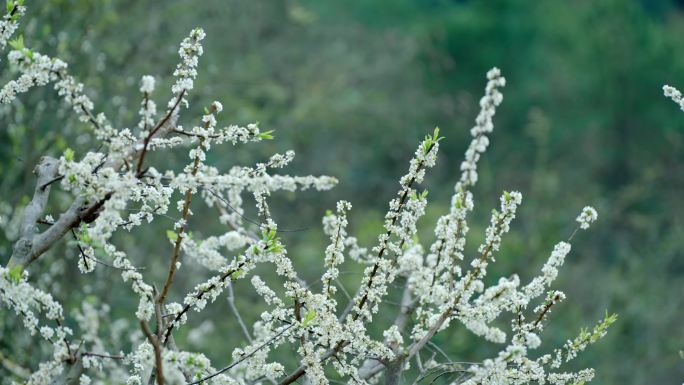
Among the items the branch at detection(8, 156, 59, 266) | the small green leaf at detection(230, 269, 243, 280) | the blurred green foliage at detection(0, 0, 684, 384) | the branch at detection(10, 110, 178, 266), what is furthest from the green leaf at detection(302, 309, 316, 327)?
the blurred green foliage at detection(0, 0, 684, 384)

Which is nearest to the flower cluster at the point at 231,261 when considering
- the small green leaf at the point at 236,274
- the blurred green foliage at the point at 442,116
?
the small green leaf at the point at 236,274

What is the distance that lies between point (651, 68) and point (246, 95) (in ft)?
40.7

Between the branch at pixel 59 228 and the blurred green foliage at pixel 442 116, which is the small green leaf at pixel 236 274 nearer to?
the branch at pixel 59 228

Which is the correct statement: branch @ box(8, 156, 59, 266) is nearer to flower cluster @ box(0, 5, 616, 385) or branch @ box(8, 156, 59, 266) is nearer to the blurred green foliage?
flower cluster @ box(0, 5, 616, 385)

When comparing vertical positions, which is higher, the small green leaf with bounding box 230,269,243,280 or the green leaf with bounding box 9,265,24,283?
the small green leaf with bounding box 230,269,243,280

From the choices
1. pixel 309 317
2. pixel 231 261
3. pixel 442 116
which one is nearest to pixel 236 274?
pixel 231 261

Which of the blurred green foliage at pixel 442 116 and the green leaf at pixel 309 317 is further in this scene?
the blurred green foliage at pixel 442 116

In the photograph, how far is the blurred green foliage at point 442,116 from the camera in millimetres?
9477

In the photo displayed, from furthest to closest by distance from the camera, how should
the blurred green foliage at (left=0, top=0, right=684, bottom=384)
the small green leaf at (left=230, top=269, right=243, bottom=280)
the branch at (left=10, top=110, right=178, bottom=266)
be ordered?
the blurred green foliage at (left=0, top=0, right=684, bottom=384) → the small green leaf at (left=230, top=269, right=243, bottom=280) → the branch at (left=10, top=110, right=178, bottom=266)

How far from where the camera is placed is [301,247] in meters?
14.4

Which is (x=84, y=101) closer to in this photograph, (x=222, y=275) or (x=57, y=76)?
(x=57, y=76)

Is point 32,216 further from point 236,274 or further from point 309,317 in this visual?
point 309,317

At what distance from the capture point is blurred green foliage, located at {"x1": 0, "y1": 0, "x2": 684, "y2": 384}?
9.48 m

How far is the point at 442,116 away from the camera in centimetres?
2181
